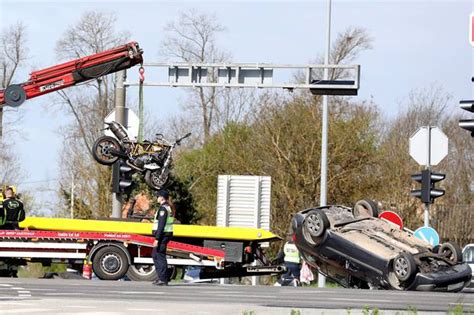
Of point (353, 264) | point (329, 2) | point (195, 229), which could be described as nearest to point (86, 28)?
point (329, 2)

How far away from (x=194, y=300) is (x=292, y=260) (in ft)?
45.0

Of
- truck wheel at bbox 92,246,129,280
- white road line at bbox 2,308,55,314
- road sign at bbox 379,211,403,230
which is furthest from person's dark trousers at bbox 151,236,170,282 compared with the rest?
white road line at bbox 2,308,55,314

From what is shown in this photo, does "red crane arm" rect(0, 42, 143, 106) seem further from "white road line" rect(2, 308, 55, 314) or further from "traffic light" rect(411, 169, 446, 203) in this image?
"white road line" rect(2, 308, 55, 314)

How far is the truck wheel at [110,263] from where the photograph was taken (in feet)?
89.8

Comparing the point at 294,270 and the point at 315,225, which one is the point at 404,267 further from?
the point at 294,270

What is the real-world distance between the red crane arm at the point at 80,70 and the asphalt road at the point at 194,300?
5.77 meters

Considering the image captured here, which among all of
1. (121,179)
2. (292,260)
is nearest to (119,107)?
(121,179)

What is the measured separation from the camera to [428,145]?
30.8 metres

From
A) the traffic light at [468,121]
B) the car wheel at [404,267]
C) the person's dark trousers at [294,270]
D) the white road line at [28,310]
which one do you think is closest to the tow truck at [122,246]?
the car wheel at [404,267]

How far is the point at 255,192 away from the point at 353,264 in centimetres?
563

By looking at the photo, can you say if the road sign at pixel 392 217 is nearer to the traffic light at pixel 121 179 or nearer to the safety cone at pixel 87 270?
the traffic light at pixel 121 179

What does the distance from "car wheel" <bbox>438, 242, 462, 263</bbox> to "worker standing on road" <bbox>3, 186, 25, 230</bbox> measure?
8654mm

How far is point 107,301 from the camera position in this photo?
727 inches

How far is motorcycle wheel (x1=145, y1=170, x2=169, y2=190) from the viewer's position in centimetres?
3077
